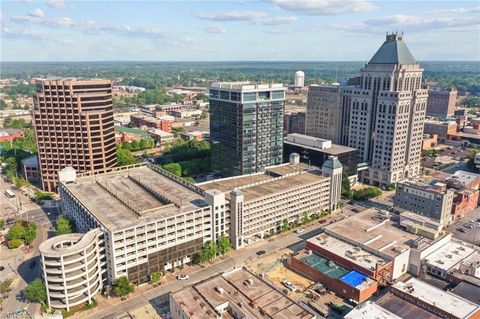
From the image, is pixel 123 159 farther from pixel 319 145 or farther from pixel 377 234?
pixel 377 234

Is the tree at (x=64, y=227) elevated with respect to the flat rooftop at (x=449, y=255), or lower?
elevated

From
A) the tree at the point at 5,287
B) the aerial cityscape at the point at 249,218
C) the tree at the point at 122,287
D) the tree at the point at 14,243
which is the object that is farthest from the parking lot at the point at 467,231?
the tree at the point at 14,243

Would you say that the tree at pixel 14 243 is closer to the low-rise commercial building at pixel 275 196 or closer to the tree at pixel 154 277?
the tree at pixel 154 277

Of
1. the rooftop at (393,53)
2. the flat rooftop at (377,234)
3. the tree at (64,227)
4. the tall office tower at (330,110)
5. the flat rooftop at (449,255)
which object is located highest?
the rooftop at (393,53)

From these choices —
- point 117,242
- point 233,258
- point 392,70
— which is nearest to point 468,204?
point 392,70

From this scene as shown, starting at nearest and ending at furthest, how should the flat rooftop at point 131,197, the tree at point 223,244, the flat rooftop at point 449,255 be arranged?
the flat rooftop at point 449,255 → the flat rooftop at point 131,197 → the tree at point 223,244

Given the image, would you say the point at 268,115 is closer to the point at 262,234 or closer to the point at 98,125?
the point at 262,234
